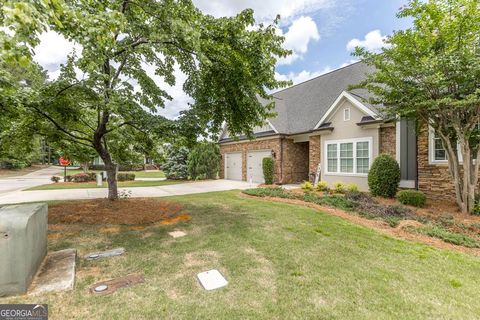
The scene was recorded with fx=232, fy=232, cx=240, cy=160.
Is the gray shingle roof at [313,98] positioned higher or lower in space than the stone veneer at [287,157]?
higher

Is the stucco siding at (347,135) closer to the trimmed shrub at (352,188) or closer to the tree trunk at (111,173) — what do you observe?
the trimmed shrub at (352,188)

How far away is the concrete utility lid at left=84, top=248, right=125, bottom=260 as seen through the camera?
12.8ft

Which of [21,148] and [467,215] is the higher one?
[21,148]

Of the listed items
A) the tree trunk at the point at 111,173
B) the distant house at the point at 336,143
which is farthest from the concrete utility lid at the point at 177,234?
the distant house at the point at 336,143

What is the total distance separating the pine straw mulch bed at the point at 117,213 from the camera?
6.00 m

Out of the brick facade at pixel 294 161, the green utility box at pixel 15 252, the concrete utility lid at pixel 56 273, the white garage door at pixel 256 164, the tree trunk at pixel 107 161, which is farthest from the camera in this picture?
the white garage door at pixel 256 164

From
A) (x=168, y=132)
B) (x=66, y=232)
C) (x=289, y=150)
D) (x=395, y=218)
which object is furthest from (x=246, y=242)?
(x=289, y=150)

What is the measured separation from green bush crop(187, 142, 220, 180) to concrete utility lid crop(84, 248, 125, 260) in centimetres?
1404

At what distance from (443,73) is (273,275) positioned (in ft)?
23.3

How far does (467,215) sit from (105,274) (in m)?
9.25

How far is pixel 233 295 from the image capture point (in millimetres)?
2836

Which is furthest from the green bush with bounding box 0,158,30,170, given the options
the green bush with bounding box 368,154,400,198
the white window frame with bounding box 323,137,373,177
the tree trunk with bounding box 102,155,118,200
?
the green bush with bounding box 368,154,400,198

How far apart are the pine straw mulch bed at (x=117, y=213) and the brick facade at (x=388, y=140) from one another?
29.7 ft

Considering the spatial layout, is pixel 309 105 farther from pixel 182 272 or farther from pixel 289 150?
pixel 182 272
